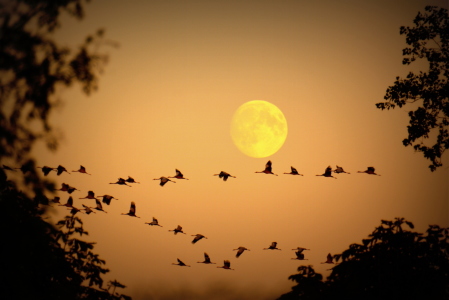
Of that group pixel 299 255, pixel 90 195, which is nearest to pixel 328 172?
pixel 299 255

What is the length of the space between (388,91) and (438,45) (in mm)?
2428

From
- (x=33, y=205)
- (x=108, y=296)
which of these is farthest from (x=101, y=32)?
(x=108, y=296)

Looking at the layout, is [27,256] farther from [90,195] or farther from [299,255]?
[299,255]

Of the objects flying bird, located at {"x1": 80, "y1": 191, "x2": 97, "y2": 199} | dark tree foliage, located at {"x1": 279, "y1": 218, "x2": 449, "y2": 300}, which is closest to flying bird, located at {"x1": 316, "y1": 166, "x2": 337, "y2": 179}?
dark tree foliage, located at {"x1": 279, "y1": 218, "x2": 449, "y2": 300}

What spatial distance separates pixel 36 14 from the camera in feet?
53.9

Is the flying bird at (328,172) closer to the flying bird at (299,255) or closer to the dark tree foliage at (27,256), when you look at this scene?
the flying bird at (299,255)

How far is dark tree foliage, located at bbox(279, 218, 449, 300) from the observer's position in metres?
12.7

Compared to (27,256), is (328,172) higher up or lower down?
higher up

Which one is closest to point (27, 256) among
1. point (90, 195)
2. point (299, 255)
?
point (90, 195)

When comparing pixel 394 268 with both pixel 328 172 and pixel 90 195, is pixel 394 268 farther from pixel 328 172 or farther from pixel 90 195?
pixel 90 195

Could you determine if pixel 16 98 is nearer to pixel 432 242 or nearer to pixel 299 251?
pixel 299 251

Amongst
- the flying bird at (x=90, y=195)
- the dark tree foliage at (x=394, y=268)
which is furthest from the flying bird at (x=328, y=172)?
the flying bird at (x=90, y=195)

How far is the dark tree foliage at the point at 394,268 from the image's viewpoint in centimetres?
1270

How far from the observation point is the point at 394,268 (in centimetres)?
1316
